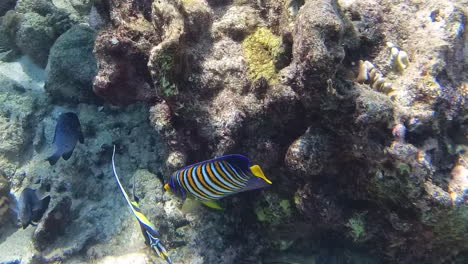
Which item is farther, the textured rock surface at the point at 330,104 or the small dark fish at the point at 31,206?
the small dark fish at the point at 31,206

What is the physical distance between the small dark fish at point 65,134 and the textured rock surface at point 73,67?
0.98 m

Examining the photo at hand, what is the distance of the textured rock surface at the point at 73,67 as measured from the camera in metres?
4.71

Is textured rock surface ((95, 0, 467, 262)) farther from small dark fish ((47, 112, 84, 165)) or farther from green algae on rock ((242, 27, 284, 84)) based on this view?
small dark fish ((47, 112, 84, 165))

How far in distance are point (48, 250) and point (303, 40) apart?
4.12 meters

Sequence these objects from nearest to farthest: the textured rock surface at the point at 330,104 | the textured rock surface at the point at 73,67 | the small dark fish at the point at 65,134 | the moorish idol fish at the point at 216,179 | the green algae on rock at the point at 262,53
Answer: the moorish idol fish at the point at 216,179 → the textured rock surface at the point at 330,104 → the green algae on rock at the point at 262,53 → the small dark fish at the point at 65,134 → the textured rock surface at the point at 73,67

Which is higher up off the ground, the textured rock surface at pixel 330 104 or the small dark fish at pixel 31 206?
the textured rock surface at pixel 330 104

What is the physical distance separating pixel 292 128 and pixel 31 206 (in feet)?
11.7

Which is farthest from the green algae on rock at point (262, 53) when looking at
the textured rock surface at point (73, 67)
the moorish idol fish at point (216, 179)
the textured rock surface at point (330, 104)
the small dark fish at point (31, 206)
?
the small dark fish at point (31, 206)

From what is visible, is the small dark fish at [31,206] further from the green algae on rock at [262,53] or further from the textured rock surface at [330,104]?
the green algae on rock at [262,53]

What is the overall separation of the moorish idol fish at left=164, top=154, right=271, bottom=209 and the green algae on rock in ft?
3.18

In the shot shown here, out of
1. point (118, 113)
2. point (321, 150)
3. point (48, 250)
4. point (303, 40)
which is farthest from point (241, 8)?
point (48, 250)

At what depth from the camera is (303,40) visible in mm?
2357

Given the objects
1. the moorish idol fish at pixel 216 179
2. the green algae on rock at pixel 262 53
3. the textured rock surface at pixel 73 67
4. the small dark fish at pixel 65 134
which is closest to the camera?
the moorish idol fish at pixel 216 179

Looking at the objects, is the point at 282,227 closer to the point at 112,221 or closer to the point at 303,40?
the point at 303,40
